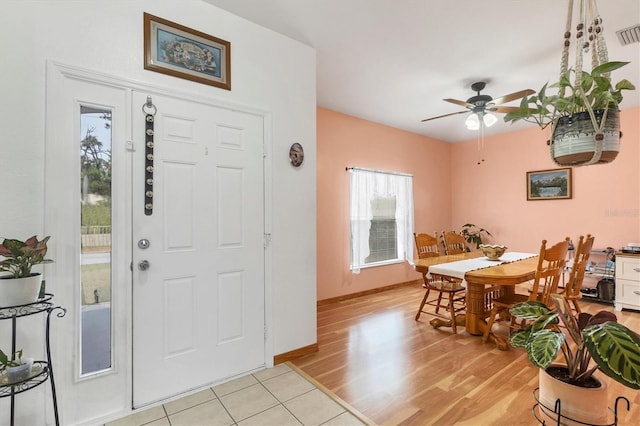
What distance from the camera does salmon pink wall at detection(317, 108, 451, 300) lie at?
4.30 m

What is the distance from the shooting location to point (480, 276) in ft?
8.59

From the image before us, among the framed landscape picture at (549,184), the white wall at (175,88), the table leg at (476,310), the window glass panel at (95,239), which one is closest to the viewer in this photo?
the white wall at (175,88)

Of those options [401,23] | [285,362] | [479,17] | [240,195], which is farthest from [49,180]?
[479,17]

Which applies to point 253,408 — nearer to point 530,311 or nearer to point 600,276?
point 530,311

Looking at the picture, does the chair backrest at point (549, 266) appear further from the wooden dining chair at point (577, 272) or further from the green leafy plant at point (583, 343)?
the green leafy plant at point (583, 343)

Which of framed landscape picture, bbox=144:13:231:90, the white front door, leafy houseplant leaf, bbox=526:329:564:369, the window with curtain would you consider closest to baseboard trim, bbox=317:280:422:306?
the window with curtain

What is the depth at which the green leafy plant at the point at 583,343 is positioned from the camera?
83 cm

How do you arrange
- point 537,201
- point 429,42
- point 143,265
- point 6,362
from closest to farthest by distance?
point 6,362 < point 143,265 < point 429,42 < point 537,201

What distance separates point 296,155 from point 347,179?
6.45 ft

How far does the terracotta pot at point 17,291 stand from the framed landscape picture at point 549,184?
6.02m

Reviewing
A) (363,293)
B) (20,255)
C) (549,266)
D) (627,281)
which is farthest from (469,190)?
(20,255)

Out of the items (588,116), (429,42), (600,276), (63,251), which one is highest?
(429,42)

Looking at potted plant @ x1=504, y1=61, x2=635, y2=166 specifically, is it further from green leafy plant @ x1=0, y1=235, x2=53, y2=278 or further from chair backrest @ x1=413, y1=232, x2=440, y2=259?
chair backrest @ x1=413, y1=232, x2=440, y2=259

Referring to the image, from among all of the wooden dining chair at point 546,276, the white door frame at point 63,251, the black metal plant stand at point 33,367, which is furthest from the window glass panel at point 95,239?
the wooden dining chair at point 546,276
